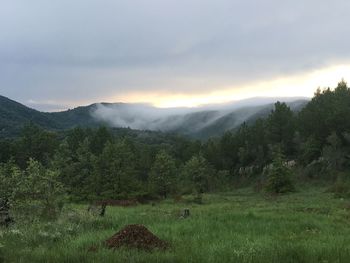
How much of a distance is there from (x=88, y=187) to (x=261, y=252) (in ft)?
162

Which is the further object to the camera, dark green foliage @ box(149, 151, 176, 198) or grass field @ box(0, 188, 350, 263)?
dark green foliage @ box(149, 151, 176, 198)

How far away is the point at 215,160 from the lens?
98500mm

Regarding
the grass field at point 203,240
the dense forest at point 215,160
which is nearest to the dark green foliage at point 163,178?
the dense forest at point 215,160

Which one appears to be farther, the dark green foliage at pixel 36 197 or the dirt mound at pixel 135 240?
the dark green foliage at pixel 36 197

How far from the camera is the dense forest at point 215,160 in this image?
190 feet

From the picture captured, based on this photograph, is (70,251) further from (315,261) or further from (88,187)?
(88,187)

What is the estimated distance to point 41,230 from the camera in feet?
49.4

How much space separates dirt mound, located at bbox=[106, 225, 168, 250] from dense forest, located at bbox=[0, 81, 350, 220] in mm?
12232

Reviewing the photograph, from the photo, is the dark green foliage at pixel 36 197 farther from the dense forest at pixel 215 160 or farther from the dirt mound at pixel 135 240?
the dirt mound at pixel 135 240

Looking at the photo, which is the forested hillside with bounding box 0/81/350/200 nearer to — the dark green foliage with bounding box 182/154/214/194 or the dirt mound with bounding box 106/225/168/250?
the dark green foliage with bounding box 182/154/214/194

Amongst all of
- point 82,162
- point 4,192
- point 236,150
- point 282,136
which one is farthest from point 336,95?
point 4,192

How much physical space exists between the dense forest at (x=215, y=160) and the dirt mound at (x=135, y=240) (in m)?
12.2

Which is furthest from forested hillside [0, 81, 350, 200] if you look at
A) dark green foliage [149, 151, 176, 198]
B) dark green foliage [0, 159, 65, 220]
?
dark green foliage [0, 159, 65, 220]

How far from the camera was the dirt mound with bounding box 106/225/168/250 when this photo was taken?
480 inches
